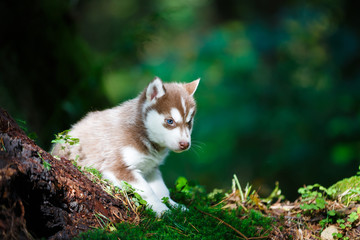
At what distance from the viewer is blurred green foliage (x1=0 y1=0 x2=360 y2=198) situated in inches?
252

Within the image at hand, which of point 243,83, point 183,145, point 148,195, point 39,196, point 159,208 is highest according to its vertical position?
point 243,83

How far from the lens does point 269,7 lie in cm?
845

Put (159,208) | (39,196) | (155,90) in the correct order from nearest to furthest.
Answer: (39,196) < (159,208) < (155,90)

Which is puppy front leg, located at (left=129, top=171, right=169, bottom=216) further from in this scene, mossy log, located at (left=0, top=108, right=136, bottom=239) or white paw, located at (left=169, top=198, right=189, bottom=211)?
mossy log, located at (left=0, top=108, right=136, bottom=239)

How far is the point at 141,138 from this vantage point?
373 cm

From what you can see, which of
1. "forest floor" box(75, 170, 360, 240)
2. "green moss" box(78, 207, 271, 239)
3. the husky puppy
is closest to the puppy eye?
the husky puppy

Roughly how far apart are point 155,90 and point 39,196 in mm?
1608

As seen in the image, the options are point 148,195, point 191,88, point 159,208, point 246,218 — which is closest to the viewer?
point 159,208

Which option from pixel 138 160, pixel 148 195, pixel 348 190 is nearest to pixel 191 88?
pixel 138 160

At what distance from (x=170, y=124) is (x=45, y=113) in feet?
12.0

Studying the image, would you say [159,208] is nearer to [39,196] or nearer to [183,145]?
[183,145]

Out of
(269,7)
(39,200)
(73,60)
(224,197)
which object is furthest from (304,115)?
(39,200)

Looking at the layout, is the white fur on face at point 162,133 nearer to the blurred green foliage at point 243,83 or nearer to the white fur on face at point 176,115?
the white fur on face at point 176,115

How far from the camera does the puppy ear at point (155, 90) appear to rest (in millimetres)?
3666
